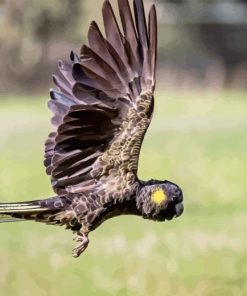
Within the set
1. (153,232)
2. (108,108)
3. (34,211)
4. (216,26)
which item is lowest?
(153,232)

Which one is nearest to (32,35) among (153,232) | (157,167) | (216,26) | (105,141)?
(216,26)

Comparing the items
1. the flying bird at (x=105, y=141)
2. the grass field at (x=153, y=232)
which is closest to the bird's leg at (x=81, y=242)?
the flying bird at (x=105, y=141)

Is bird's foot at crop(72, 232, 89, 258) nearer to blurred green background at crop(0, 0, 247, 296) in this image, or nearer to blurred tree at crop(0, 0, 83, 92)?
blurred green background at crop(0, 0, 247, 296)

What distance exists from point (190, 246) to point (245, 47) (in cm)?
290

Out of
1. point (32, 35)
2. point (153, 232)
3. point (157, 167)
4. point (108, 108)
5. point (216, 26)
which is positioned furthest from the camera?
point (216, 26)

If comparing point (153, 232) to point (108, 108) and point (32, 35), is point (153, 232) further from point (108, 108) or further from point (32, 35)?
point (32, 35)

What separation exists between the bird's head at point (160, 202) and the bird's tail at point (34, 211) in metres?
0.10

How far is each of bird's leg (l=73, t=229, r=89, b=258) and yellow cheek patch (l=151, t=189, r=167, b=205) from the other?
9cm

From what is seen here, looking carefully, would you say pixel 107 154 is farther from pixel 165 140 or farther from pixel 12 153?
pixel 165 140

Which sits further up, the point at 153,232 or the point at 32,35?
the point at 32,35

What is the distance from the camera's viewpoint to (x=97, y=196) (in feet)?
4.28

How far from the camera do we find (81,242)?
130cm

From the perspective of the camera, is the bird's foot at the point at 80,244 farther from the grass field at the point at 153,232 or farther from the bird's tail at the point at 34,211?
the grass field at the point at 153,232

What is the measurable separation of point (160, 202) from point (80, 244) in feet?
0.34
